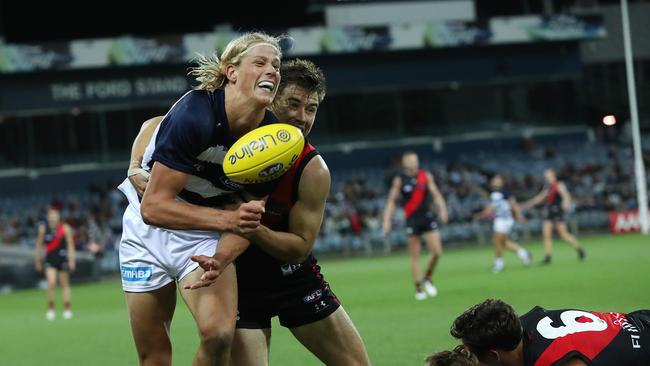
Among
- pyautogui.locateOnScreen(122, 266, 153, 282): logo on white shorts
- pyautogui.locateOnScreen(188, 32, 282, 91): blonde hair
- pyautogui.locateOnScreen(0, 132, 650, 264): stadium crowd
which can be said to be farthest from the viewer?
pyautogui.locateOnScreen(0, 132, 650, 264): stadium crowd

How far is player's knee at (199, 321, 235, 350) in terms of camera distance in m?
6.07

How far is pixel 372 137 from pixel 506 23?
6.76 meters

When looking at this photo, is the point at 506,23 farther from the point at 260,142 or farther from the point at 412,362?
the point at 260,142

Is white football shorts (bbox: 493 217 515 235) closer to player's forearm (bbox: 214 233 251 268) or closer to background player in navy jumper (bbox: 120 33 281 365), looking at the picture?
background player in navy jumper (bbox: 120 33 281 365)

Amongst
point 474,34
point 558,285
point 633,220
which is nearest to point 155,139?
point 558,285

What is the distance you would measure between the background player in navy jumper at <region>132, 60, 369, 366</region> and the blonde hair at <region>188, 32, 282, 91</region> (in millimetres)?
412

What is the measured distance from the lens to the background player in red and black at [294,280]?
21.2 feet

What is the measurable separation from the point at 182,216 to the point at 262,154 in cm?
57

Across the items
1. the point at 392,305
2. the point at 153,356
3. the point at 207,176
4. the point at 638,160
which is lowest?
the point at 638,160

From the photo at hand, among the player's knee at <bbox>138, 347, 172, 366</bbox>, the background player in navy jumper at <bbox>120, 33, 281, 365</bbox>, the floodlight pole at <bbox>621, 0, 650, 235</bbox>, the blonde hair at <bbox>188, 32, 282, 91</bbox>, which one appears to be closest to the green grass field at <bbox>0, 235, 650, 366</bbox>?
the player's knee at <bbox>138, 347, 172, 366</bbox>

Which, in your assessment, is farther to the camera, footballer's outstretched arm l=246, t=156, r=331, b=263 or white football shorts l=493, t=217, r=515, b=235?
white football shorts l=493, t=217, r=515, b=235

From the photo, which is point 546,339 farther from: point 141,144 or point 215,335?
point 141,144

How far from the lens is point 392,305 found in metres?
17.0

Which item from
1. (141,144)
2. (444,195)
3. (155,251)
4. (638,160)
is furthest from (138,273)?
(444,195)
